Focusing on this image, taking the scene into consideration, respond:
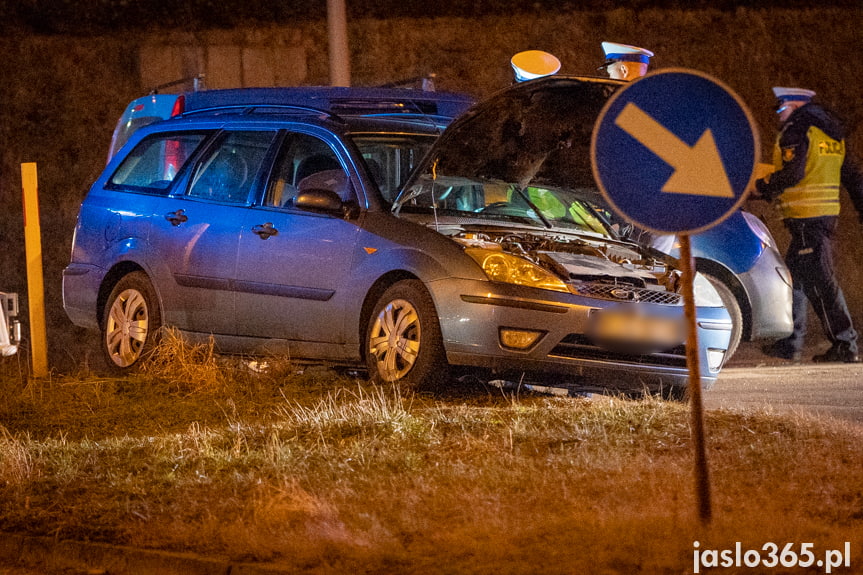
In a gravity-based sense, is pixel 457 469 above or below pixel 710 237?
below

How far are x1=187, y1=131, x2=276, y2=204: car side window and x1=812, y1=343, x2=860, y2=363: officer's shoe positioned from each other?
4.48 metres

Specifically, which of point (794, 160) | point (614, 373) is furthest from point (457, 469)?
point (794, 160)

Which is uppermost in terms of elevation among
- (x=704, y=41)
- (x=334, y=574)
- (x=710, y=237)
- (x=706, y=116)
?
(x=704, y=41)

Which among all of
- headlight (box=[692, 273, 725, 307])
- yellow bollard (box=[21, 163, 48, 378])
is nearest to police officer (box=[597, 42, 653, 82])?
headlight (box=[692, 273, 725, 307])

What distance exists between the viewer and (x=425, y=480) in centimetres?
579

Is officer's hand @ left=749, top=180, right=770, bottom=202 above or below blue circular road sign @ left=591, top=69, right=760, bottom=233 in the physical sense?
below

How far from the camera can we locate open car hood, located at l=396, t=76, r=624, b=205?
27.1ft

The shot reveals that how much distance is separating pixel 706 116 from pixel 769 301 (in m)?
4.61

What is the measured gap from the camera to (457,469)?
19.5 feet

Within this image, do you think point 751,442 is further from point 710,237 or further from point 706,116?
point 710,237

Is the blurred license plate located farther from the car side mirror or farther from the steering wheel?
the car side mirror

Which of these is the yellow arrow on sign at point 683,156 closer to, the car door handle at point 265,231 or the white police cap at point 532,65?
the car door handle at point 265,231

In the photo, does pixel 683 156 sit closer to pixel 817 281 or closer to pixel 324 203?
pixel 324 203

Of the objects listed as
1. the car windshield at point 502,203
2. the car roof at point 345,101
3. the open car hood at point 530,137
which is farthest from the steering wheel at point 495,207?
the car roof at point 345,101
